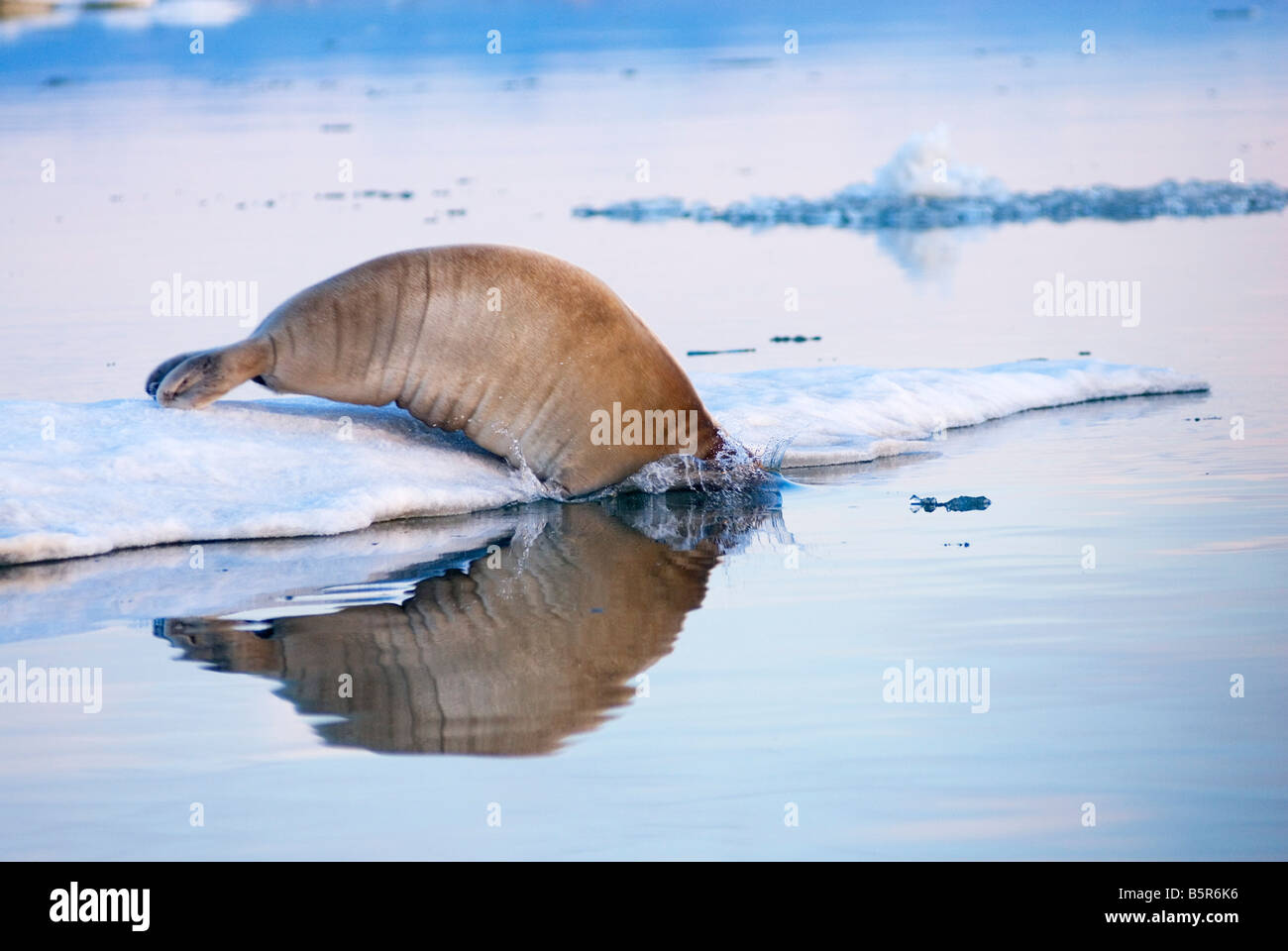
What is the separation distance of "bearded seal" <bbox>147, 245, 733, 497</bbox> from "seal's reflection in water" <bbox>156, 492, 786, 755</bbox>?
0.69 m

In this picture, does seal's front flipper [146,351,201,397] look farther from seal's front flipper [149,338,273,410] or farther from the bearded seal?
the bearded seal

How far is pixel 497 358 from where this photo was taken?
11812mm

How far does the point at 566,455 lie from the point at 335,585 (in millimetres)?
2366

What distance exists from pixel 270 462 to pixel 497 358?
4.78 feet

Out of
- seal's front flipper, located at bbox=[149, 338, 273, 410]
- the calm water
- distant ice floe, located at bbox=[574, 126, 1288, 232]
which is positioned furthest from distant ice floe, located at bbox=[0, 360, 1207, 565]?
distant ice floe, located at bbox=[574, 126, 1288, 232]

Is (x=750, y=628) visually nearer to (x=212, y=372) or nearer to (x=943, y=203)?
(x=212, y=372)

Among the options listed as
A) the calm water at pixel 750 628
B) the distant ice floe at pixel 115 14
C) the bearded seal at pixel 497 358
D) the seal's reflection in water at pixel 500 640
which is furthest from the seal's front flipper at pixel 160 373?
the distant ice floe at pixel 115 14

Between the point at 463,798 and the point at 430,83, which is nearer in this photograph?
the point at 463,798

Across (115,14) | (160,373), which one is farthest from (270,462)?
(115,14)

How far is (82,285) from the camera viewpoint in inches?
870

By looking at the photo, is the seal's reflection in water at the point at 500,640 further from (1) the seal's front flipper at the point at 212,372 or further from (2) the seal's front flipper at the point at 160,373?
→ (2) the seal's front flipper at the point at 160,373

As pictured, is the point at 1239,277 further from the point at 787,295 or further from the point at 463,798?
the point at 463,798

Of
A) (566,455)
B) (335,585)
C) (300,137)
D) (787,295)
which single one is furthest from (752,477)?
(300,137)
